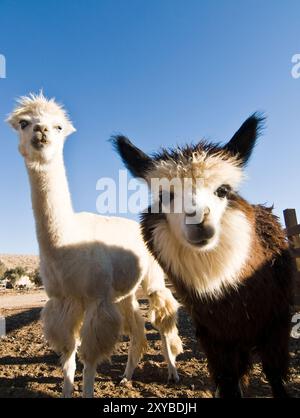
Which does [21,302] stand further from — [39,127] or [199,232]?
[199,232]

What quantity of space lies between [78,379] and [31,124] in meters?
3.43

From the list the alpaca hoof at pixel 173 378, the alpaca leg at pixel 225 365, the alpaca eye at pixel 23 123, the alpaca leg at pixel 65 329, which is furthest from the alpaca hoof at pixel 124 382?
the alpaca eye at pixel 23 123

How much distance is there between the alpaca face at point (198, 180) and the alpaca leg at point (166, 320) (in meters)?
2.43

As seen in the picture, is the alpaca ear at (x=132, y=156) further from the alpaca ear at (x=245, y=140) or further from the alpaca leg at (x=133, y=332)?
the alpaca leg at (x=133, y=332)

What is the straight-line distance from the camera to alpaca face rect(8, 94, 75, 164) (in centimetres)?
387

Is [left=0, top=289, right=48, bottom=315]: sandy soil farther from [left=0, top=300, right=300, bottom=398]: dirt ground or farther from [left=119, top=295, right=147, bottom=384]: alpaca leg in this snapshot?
[left=119, top=295, right=147, bottom=384]: alpaca leg

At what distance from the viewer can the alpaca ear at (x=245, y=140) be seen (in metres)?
3.37

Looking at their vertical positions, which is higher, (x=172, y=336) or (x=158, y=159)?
(x=158, y=159)

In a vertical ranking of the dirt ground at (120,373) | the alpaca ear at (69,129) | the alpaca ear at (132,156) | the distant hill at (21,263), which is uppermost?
the alpaca ear at (69,129)

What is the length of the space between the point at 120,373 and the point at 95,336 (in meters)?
1.88

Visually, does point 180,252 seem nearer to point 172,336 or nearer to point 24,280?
point 172,336

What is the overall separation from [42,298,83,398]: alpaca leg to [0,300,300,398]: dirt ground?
19.6 inches
